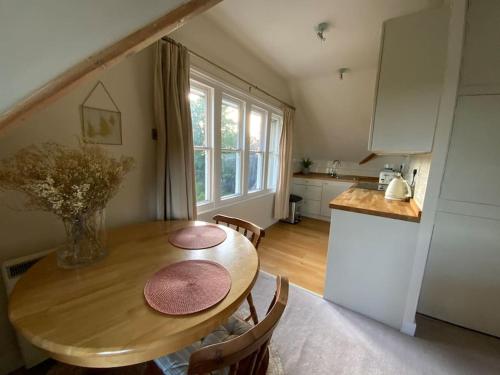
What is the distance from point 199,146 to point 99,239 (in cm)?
141

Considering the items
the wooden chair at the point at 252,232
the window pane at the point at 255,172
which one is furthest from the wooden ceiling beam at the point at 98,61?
the window pane at the point at 255,172

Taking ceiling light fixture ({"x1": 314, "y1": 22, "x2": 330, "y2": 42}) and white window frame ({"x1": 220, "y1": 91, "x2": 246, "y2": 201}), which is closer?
ceiling light fixture ({"x1": 314, "y1": 22, "x2": 330, "y2": 42})

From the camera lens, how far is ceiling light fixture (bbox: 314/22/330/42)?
1896 millimetres

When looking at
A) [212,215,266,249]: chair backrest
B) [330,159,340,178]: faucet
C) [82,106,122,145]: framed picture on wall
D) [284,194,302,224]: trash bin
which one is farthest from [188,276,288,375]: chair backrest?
[330,159,340,178]: faucet

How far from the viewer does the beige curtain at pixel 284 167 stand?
345 centimetres

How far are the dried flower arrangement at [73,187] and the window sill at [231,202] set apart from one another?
4.27 feet

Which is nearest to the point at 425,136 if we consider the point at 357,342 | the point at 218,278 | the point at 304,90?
the point at 357,342

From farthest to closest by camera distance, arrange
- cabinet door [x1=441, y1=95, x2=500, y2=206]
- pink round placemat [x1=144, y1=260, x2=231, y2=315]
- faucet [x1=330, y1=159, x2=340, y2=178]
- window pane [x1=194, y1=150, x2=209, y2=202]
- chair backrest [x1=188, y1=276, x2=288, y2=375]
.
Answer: faucet [x1=330, y1=159, x2=340, y2=178] < window pane [x1=194, y1=150, x2=209, y2=202] < cabinet door [x1=441, y1=95, x2=500, y2=206] < pink round placemat [x1=144, y1=260, x2=231, y2=315] < chair backrest [x1=188, y1=276, x2=288, y2=375]

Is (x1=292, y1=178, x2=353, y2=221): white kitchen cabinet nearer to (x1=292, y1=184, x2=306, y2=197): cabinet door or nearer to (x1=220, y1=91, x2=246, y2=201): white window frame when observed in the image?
(x1=292, y1=184, x2=306, y2=197): cabinet door

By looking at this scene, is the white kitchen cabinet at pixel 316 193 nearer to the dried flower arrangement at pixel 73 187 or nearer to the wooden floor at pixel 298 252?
the wooden floor at pixel 298 252

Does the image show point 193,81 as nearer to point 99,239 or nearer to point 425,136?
point 99,239

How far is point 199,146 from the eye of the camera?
7.22 ft

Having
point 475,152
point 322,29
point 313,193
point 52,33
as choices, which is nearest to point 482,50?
point 475,152

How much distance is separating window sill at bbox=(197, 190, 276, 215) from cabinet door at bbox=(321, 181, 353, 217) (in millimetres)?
1151
